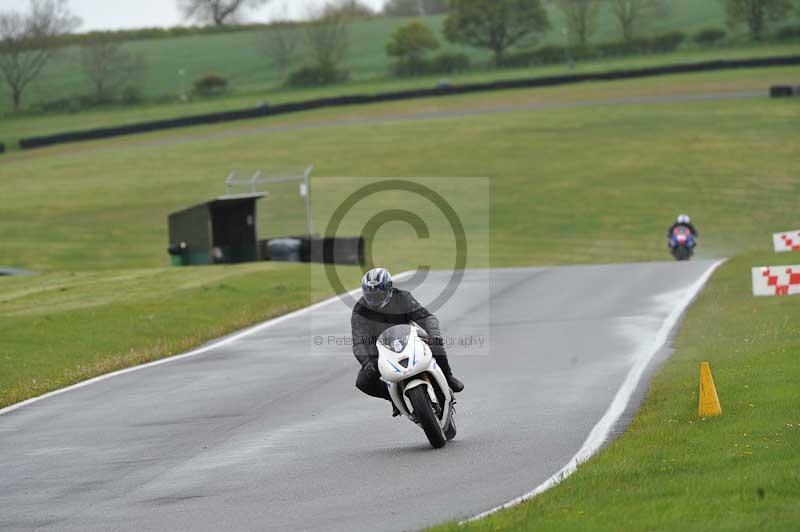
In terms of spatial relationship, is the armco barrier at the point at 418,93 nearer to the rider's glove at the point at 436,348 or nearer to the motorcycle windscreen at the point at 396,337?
the rider's glove at the point at 436,348

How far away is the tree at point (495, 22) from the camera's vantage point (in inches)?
3701

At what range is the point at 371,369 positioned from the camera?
34.3ft

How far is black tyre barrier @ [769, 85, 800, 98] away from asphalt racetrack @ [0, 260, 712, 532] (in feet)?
149

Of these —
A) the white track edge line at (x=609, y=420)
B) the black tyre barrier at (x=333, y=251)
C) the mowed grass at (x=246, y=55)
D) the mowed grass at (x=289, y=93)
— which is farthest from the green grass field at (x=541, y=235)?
the mowed grass at (x=246, y=55)

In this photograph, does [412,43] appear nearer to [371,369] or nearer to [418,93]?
[418,93]

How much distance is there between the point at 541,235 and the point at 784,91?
27971 millimetres

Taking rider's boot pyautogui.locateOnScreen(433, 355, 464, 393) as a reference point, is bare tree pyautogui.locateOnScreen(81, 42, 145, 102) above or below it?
above

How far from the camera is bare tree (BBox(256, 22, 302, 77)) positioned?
101250 millimetres

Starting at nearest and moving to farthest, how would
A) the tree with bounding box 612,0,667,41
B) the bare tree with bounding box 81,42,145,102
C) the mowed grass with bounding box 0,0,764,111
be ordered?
the bare tree with bounding box 81,42,145,102, the mowed grass with bounding box 0,0,764,111, the tree with bounding box 612,0,667,41

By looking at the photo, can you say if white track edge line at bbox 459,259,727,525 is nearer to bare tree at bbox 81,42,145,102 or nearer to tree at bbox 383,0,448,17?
bare tree at bbox 81,42,145,102

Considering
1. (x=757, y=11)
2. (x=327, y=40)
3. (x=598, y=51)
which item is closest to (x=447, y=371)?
(x=598, y=51)

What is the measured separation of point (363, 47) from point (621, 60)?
3131 centimetres

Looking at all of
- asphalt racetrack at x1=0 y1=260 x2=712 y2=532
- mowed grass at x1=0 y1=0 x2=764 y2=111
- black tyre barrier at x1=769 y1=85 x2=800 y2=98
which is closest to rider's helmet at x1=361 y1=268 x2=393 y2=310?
asphalt racetrack at x1=0 y1=260 x2=712 y2=532

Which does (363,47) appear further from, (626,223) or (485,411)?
(485,411)
